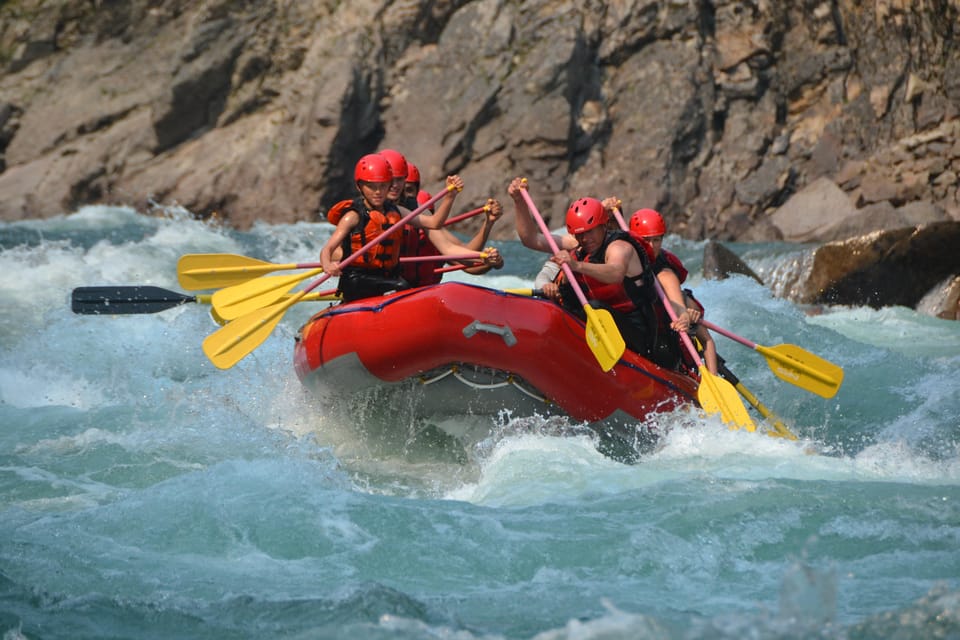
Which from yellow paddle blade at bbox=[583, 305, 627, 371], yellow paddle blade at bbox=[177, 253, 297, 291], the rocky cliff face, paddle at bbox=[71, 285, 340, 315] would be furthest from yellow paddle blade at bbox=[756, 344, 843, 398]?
the rocky cliff face

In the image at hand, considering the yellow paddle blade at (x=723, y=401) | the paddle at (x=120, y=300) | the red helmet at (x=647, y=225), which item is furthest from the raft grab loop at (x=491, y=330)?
the paddle at (x=120, y=300)

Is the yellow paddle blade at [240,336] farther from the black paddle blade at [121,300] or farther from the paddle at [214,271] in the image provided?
the black paddle blade at [121,300]

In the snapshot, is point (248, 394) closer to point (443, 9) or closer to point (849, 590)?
point (849, 590)

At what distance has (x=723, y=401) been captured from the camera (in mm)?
5785

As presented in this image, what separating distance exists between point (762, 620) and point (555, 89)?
13816 millimetres

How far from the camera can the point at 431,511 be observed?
15.5ft

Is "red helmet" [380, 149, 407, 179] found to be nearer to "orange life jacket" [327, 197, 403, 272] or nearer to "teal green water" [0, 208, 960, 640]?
"orange life jacket" [327, 197, 403, 272]

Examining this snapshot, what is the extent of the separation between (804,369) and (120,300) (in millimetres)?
4120

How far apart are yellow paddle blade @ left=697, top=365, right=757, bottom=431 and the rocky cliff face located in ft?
31.1

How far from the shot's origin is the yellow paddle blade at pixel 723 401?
5.70 m

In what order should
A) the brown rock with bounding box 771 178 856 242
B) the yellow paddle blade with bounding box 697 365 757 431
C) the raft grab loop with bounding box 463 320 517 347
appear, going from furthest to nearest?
the brown rock with bounding box 771 178 856 242 < the yellow paddle blade with bounding box 697 365 757 431 < the raft grab loop with bounding box 463 320 517 347

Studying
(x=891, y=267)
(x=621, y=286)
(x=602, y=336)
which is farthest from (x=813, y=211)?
→ (x=602, y=336)

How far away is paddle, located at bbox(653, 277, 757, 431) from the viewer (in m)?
5.71

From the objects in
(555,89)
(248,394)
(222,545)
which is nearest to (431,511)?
(222,545)
